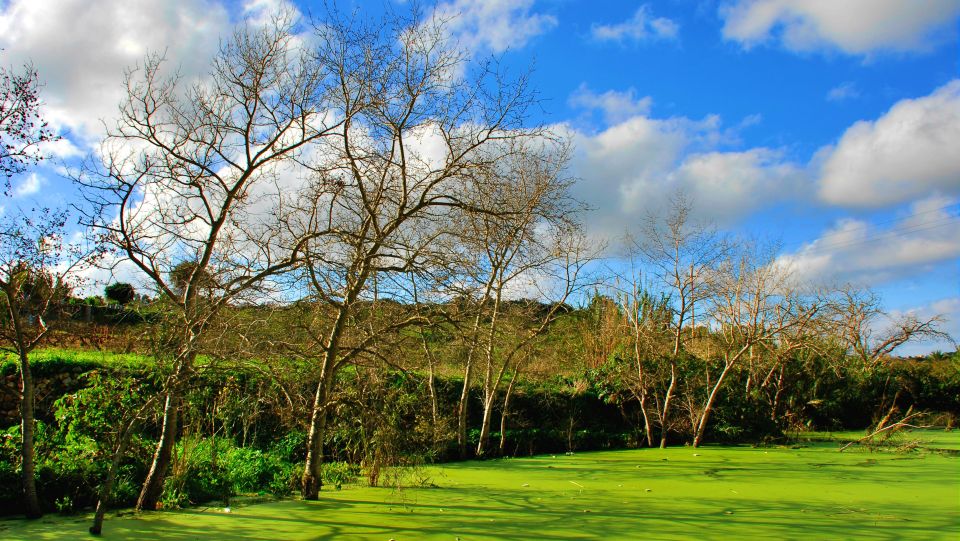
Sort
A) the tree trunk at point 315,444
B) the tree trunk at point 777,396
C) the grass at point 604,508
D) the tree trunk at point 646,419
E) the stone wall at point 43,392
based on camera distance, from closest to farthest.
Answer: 1. the grass at point 604,508
2. the tree trunk at point 315,444
3. the stone wall at point 43,392
4. the tree trunk at point 646,419
5. the tree trunk at point 777,396

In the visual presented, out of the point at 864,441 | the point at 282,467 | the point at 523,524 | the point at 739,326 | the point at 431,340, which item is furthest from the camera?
the point at 739,326

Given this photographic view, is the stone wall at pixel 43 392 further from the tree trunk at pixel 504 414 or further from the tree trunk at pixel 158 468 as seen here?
the tree trunk at pixel 504 414

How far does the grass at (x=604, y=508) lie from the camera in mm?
5766

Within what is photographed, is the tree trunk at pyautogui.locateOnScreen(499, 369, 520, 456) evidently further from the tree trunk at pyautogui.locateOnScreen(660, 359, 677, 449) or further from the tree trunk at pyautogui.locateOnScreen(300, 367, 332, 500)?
the tree trunk at pyautogui.locateOnScreen(300, 367, 332, 500)

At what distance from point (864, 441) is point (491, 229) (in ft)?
31.3

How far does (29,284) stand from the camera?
6727mm

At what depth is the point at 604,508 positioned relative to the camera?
7043 millimetres

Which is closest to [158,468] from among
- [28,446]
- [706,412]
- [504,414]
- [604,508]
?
[28,446]

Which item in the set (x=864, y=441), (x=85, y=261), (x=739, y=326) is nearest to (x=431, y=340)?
(x=85, y=261)

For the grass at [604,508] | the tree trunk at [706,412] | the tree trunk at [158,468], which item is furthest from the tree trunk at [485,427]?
the tree trunk at [158,468]

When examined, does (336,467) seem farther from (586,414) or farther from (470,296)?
(586,414)

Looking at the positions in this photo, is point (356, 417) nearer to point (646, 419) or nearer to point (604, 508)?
point (604, 508)

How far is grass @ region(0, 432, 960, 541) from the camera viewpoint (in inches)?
227

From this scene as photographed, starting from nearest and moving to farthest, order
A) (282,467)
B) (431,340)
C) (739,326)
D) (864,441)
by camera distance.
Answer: (282,467)
(431,340)
(864,441)
(739,326)
